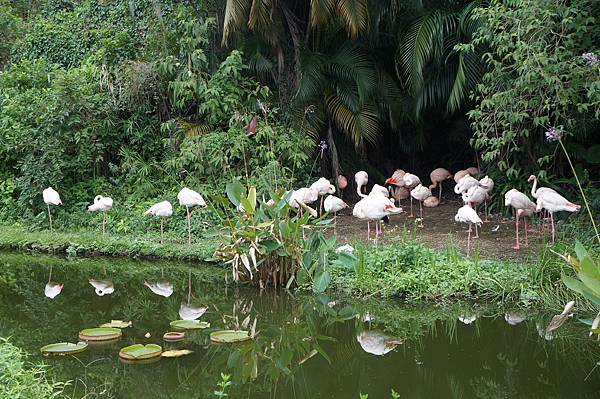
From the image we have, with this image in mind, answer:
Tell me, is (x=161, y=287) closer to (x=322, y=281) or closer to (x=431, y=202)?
(x=322, y=281)

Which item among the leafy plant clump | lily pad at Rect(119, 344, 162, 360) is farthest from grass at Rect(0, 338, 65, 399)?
the leafy plant clump

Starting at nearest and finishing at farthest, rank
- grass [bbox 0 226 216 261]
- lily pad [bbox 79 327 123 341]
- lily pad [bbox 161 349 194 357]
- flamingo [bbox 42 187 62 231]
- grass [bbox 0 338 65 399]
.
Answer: grass [bbox 0 338 65 399] → lily pad [bbox 161 349 194 357] → lily pad [bbox 79 327 123 341] → grass [bbox 0 226 216 261] → flamingo [bbox 42 187 62 231]

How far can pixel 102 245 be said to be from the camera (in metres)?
11.2

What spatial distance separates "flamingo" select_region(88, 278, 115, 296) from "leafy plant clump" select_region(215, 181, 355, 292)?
159cm

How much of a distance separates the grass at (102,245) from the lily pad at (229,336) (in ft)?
10.6

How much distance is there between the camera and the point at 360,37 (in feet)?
43.6

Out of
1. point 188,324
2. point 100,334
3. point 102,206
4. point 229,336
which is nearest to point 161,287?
point 188,324

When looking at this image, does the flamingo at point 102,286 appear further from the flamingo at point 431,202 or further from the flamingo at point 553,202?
the flamingo at point 431,202

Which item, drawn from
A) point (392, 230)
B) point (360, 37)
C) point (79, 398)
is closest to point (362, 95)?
point (360, 37)

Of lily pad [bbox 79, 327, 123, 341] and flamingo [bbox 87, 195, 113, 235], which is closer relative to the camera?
lily pad [bbox 79, 327, 123, 341]

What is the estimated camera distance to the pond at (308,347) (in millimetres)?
5781

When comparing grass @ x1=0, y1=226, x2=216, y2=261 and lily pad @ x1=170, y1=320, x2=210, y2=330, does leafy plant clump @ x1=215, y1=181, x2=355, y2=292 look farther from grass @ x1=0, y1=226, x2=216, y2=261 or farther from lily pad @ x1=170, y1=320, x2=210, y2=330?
grass @ x1=0, y1=226, x2=216, y2=261

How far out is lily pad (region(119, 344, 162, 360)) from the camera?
631 centimetres

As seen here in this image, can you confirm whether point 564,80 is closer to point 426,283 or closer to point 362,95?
point 426,283
